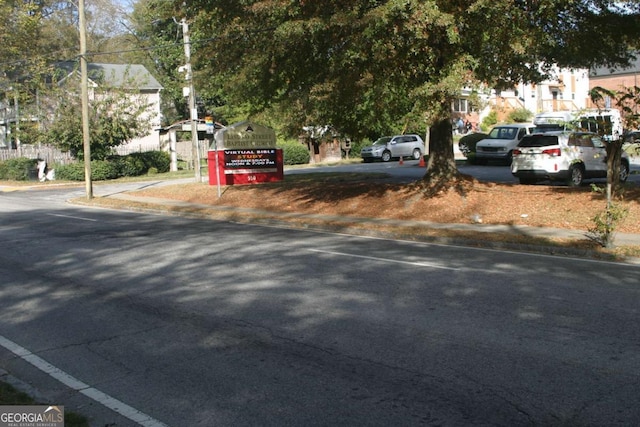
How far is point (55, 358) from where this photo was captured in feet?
21.3

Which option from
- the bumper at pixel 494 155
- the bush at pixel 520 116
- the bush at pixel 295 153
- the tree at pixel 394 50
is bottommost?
the bumper at pixel 494 155

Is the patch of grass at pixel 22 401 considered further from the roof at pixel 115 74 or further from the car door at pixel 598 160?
the roof at pixel 115 74

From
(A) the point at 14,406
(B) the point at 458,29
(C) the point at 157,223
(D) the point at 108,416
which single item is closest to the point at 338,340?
(D) the point at 108,416

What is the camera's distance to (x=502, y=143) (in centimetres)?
3238

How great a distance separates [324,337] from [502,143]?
89.6ft

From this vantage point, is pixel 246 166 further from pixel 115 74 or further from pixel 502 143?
pixel 115 74

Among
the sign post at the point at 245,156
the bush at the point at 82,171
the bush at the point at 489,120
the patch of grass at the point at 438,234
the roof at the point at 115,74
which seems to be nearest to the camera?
the patch of grass at the point at 438,234

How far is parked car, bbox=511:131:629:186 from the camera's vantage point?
20156mm

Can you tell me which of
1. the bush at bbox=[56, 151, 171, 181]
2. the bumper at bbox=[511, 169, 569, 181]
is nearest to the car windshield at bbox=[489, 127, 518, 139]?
the bumper at bbox=[511, 169, 569, 181]

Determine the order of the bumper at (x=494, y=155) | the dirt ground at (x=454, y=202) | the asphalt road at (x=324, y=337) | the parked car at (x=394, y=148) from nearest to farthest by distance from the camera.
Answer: the asphalt road at (x=324, y=337), the dirt ground at (x=454, y=202), the bumper at (x=494, y=155), the parked car at (x=394, y=148)

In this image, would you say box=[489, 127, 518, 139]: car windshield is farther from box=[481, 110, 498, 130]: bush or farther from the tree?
box=[481, 110, 498, 130]: bush

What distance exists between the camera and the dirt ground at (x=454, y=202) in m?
15.7

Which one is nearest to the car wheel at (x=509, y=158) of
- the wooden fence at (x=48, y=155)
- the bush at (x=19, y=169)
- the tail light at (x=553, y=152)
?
the tail light at (x=553, y=152)

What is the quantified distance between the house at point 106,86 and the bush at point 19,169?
1560 mm
